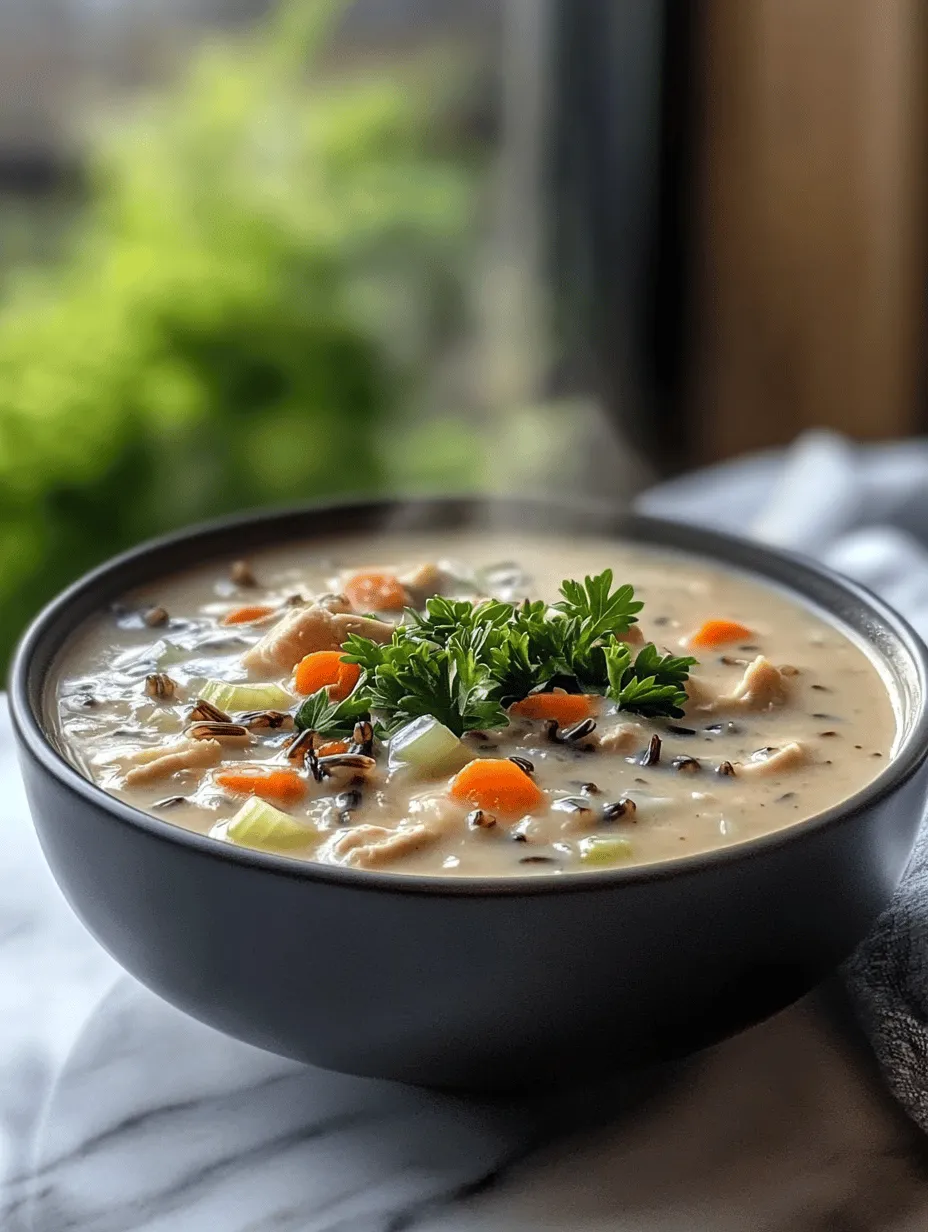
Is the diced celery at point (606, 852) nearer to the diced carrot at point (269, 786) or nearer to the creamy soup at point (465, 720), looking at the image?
the creamy soup at point (465, 720)

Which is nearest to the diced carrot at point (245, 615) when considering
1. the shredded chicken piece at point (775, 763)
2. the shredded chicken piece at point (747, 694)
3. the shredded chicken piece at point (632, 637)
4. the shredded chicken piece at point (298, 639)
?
the shredded chicken piece at point (298, 639)

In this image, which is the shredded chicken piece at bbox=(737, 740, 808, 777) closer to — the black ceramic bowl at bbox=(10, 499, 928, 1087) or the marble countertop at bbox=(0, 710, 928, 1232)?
the black ceramic bowl at bbox=(10, 499, 928, 1087)

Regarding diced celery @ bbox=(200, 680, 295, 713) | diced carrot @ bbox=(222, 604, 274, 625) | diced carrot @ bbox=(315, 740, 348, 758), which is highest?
diced carrot @ bbox=(315, 740, 348, 758)

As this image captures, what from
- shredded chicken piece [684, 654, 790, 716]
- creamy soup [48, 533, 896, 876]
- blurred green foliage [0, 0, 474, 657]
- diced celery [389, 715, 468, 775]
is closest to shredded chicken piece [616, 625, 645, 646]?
creamy soup [48, 533, 896, 876]

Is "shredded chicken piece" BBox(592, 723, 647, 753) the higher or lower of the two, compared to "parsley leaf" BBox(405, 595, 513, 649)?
lower

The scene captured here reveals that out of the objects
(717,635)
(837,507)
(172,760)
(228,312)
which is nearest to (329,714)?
(172,760)

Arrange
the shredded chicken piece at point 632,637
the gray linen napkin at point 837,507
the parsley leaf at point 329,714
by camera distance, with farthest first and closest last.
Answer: the gray linen napkin at point 837,507
the shredded chicken piece at point 632,637
the parsley leaf at point 329,714
